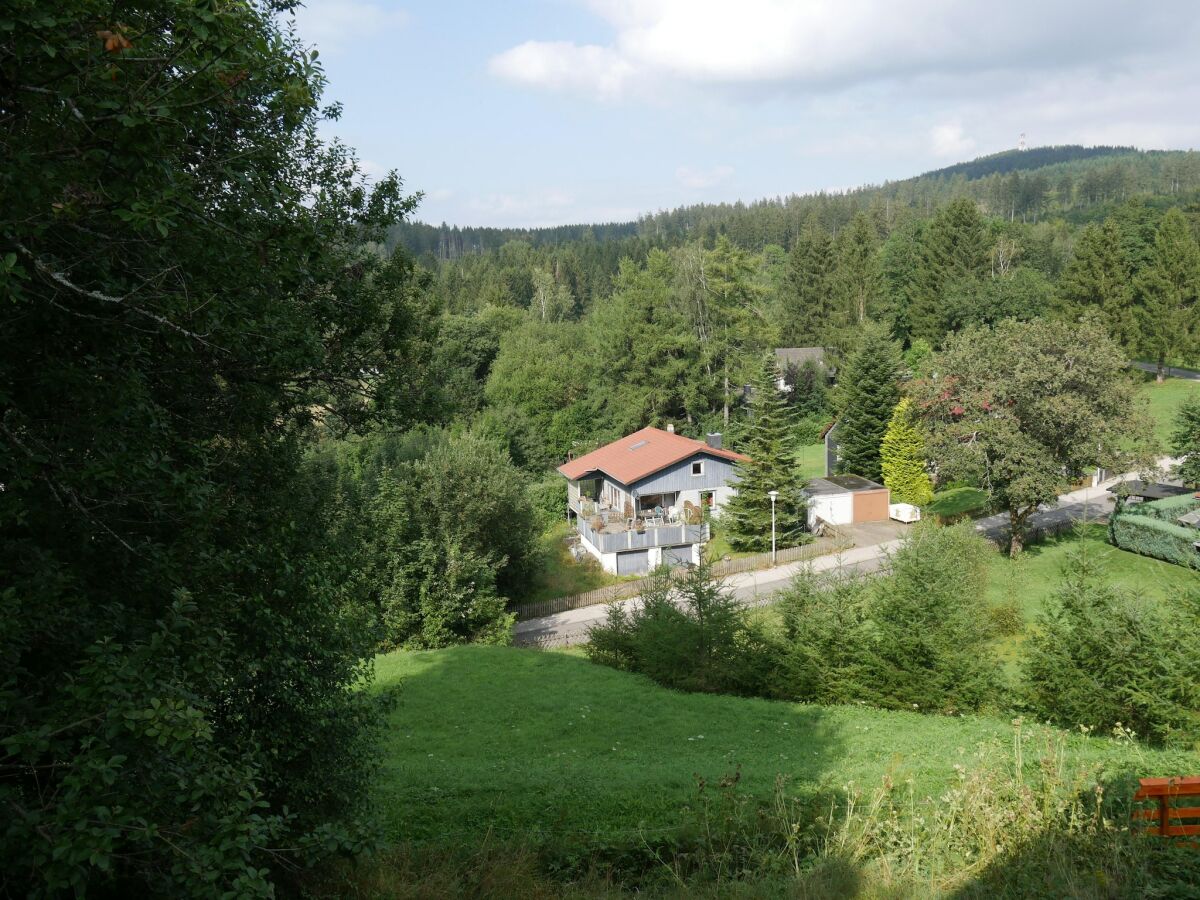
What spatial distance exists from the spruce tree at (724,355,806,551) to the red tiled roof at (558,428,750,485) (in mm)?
970

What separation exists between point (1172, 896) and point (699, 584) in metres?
12.7

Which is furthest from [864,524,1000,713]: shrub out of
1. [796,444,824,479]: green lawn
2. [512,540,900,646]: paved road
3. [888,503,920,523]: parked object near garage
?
[796,444,824,479]: green lawn

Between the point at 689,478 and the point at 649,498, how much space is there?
2.07 m

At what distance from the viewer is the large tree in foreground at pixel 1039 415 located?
89.2ft

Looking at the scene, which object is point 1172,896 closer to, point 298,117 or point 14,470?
point 14,470

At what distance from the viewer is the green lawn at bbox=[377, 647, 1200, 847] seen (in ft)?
31.2

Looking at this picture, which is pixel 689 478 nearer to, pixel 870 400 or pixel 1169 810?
pixel 870 400

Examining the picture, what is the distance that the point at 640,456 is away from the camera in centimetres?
3919

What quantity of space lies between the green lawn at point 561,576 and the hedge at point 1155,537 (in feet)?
60.2

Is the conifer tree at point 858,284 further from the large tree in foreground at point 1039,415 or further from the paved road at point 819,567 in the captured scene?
the large tree in foreground at point 1039,415

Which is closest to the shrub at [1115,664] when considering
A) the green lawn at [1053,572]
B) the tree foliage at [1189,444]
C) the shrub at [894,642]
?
the shrub at [894,642]

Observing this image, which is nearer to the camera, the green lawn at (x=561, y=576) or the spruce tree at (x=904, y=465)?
the green lawn at (x=561, y=576)

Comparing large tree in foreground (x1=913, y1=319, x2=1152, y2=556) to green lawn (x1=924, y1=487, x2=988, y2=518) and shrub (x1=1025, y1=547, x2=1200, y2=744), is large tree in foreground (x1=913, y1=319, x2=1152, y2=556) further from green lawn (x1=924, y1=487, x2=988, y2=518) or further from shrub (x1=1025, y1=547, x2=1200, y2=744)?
shrub (x1=1025, y1=547, x2=1200, y2=744)

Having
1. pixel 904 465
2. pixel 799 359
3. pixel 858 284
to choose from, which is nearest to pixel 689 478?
pixel 904 465
